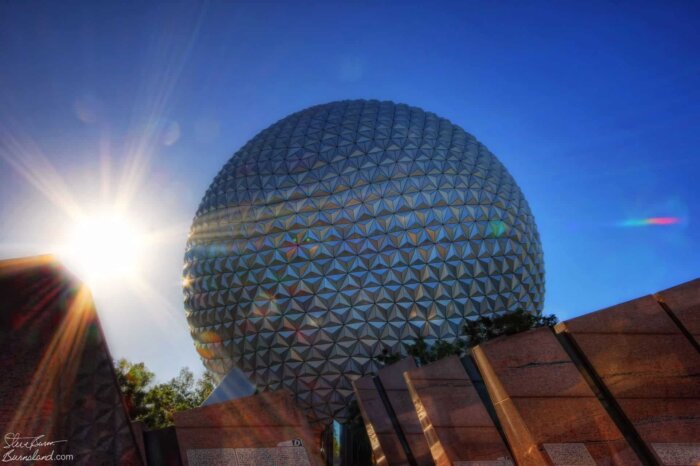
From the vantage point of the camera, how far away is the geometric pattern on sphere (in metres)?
15.5

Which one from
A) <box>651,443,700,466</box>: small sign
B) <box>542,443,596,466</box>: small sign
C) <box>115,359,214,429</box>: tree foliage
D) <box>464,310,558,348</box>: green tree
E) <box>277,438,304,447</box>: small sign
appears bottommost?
<box>651,443,700,466</box>: small sign

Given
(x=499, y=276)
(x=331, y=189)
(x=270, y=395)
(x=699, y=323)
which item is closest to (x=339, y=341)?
(x=331, y=189)

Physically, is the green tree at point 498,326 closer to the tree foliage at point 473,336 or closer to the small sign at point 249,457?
the tree foliage at point 473,336

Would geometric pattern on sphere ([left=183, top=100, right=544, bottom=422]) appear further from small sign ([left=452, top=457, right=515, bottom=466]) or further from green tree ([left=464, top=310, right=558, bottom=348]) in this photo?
small sign ([left=452, top=457, right=515, bottom=466])

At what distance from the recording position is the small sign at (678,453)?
4492 millimetres

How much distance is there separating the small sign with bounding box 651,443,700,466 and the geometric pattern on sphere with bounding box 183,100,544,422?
35.6 ft

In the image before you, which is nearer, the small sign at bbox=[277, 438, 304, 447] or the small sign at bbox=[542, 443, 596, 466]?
the small sign at bbox=[542, 443, 596, 466]

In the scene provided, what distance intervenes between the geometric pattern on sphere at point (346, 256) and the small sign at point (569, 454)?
10.6 metres

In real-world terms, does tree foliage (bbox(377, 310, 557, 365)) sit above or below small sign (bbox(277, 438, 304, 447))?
above

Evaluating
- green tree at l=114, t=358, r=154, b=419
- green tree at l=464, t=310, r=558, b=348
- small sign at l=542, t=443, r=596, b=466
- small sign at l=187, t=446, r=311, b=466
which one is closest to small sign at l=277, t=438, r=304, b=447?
small sign at l=187, t=446, r=311, b=466

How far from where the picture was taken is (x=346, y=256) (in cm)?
1584

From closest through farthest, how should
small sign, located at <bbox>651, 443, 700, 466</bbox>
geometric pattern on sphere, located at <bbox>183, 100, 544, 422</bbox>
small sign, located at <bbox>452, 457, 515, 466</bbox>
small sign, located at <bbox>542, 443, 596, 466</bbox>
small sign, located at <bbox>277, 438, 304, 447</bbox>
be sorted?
1. small sign, located at <bbox>651, 443, 700, 466</bbox>
2. small sign, located at <bbox>542, 443, 596, 466</bbox>
3. small sign, located at <bbox>452, 457, 515, 466</bbox>
4. small sign, located at <bbox>277, 438, 304, 447</bbox>
5. geometric pattern on sphere, located at <bbox>183, 100, 544, 422</bbox>

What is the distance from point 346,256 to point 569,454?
11.6 metres

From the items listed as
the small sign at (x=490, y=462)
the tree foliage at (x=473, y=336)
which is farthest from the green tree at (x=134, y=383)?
the small sign at (x=490, y=462)
